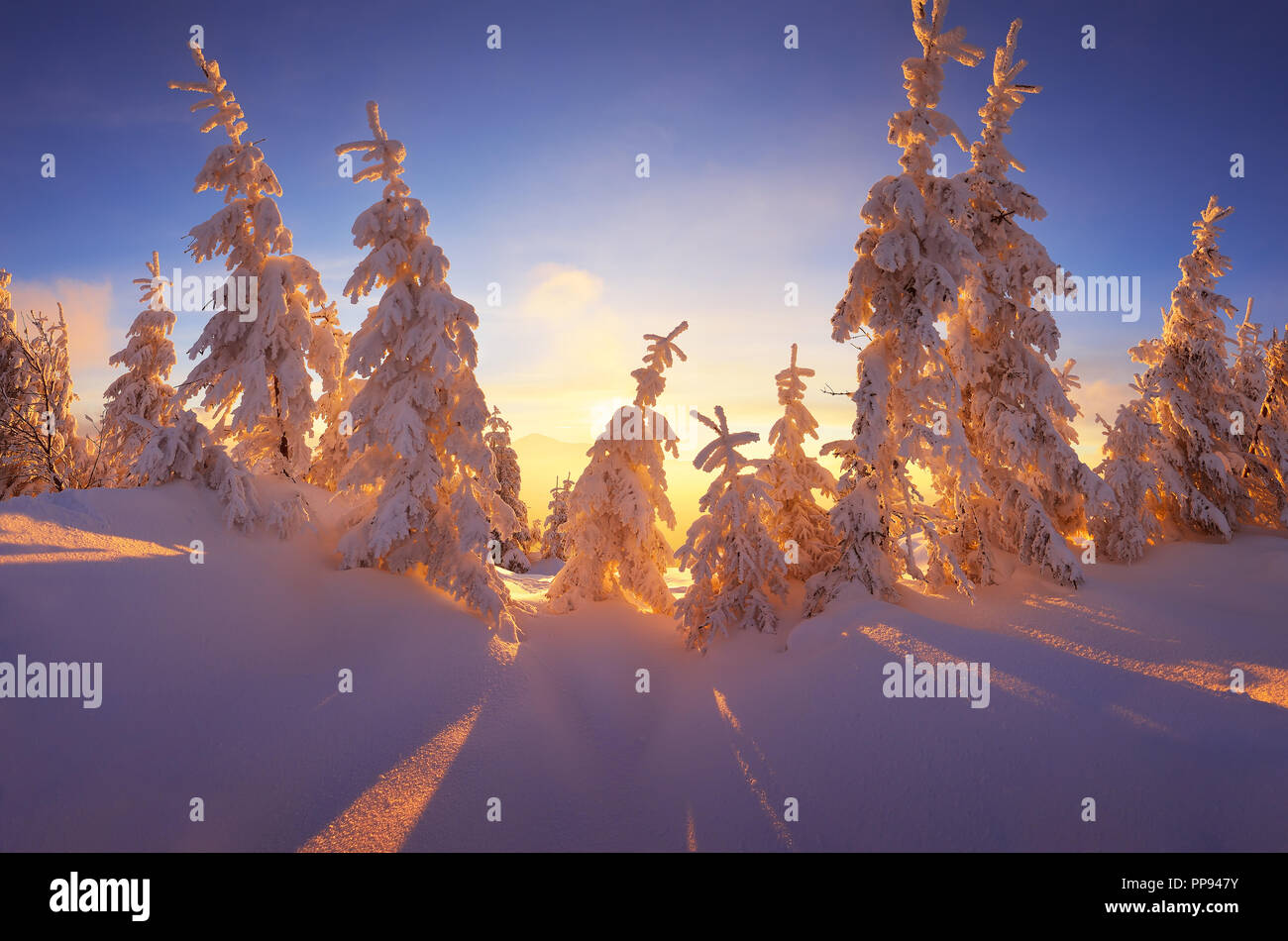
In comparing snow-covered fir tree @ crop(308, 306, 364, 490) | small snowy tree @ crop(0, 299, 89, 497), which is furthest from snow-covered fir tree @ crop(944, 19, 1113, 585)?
small snowy tree @ crop(0, 299, 89, 497)

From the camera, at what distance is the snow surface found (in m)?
6.86

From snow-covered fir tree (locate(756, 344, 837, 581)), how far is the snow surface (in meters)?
3.09

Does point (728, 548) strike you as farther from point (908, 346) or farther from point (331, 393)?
point (331, 393)

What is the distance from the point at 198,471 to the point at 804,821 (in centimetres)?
1448

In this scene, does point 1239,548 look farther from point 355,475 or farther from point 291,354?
point 291,354

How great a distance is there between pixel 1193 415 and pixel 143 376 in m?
37.1

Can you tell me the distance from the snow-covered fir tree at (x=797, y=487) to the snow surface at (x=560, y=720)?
309cm

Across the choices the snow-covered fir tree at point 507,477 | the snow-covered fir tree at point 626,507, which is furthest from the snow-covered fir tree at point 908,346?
the snow-covered fir tree at point 507,477

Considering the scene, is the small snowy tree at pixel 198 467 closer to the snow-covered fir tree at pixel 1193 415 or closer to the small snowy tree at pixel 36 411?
the small snowy tree at pixel 36 411

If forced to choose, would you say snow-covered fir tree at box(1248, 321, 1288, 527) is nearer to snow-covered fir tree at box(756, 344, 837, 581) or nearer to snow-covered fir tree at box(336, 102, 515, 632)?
snow-covered fir tree at box(756, 344, 837, 581)

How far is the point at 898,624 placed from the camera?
38.7ft
